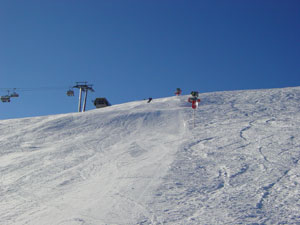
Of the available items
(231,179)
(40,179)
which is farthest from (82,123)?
(231,179)

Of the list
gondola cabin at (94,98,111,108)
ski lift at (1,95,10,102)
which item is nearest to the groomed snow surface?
ski lift at (1,95,10,102)

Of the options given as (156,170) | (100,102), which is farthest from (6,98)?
(156,170)

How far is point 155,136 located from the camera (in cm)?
1466

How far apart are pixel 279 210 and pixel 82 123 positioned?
13926 millimetres

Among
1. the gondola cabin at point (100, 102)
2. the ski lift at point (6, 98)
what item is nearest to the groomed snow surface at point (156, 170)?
the ski lift at point (6, 98)

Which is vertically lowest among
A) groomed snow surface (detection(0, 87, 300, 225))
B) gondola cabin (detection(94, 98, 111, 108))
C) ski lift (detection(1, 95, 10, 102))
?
groomed snow surface (detection(0, 87, 300, 225))

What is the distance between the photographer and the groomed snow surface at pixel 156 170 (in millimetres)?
6550

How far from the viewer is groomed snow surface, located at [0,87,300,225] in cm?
655

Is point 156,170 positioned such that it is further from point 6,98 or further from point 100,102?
point 100,102

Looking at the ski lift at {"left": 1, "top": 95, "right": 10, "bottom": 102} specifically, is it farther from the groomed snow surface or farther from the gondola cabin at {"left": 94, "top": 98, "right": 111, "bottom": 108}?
the groomed snow surface

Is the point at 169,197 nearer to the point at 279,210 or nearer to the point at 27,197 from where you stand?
the point at 279,210

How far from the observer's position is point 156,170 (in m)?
9.29

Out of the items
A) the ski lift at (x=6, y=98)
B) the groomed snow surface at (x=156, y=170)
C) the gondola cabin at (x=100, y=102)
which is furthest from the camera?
the gondola cabin at (x=100, y=102)

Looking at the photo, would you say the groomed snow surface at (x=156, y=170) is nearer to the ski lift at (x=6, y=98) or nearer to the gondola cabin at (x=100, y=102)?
the ski lift at (x=6, y=98)
